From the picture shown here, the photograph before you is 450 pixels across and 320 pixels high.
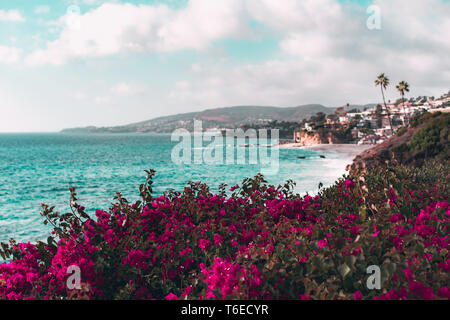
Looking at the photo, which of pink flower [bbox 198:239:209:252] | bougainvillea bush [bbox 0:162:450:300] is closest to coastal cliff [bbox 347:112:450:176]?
bougainvillea bush [bbox 0:162:450:300]

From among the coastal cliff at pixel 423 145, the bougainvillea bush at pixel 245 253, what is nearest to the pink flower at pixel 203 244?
the bougainvillea bush at pixel 245 253

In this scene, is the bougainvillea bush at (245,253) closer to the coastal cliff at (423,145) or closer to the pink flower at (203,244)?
the pink flower at (203,244)

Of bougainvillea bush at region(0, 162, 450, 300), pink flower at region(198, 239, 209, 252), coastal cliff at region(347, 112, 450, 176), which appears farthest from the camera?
coastal cliff at region(347, 112, 450, 176)

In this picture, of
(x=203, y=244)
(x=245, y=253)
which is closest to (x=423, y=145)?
(x=203, y=244)

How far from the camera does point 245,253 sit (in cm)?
313

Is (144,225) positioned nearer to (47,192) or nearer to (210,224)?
(210,224)

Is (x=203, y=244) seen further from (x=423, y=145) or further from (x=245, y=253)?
(x=423, y=145)

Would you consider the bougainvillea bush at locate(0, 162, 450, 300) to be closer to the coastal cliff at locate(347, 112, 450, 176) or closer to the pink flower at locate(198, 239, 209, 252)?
the pink flower at locate(198, 239, 209, 252)

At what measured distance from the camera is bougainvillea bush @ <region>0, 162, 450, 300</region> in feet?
8.48

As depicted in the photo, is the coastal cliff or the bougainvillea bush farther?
the coastal cliff

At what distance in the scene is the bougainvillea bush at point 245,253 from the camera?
8.48ft

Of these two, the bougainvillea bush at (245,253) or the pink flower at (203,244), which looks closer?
the bougainvillea bush at (245,253)
